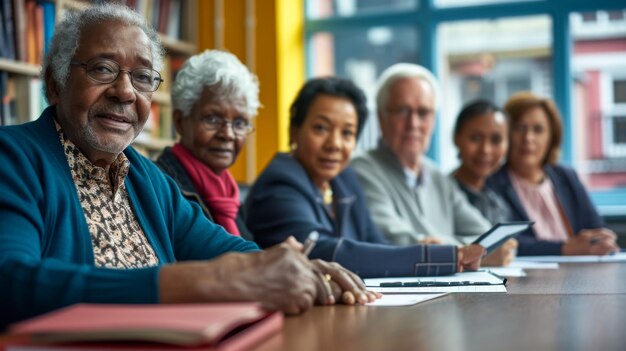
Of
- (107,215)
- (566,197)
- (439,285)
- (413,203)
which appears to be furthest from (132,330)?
(566,197)

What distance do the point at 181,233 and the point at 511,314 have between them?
774 mm

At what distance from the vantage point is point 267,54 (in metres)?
5.02

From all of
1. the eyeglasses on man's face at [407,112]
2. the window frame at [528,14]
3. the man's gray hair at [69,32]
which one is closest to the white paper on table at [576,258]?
the eyeglasses on man's face at [407,112]

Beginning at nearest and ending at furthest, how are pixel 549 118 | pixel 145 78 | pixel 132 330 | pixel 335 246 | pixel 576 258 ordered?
1. pixel 132 330
2. pixel 145 78
3. pixel 335 246
4. pixel 576 258
5. pixel 549 118

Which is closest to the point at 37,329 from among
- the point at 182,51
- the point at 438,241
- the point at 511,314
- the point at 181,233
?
the point at 511,314

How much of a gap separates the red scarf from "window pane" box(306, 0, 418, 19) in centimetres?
302

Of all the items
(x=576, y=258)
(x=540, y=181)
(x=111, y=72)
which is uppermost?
(x=111, y=72)

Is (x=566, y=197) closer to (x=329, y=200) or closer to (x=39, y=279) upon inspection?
(x=329, y=200)

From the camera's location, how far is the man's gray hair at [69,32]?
1623 millimetres

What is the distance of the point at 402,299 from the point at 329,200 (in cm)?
120

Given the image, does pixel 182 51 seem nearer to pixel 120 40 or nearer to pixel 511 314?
pixel 120 40

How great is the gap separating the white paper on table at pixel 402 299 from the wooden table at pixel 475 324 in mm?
27

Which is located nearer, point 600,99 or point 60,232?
point 60,232

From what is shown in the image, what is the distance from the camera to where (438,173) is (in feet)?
11.2
